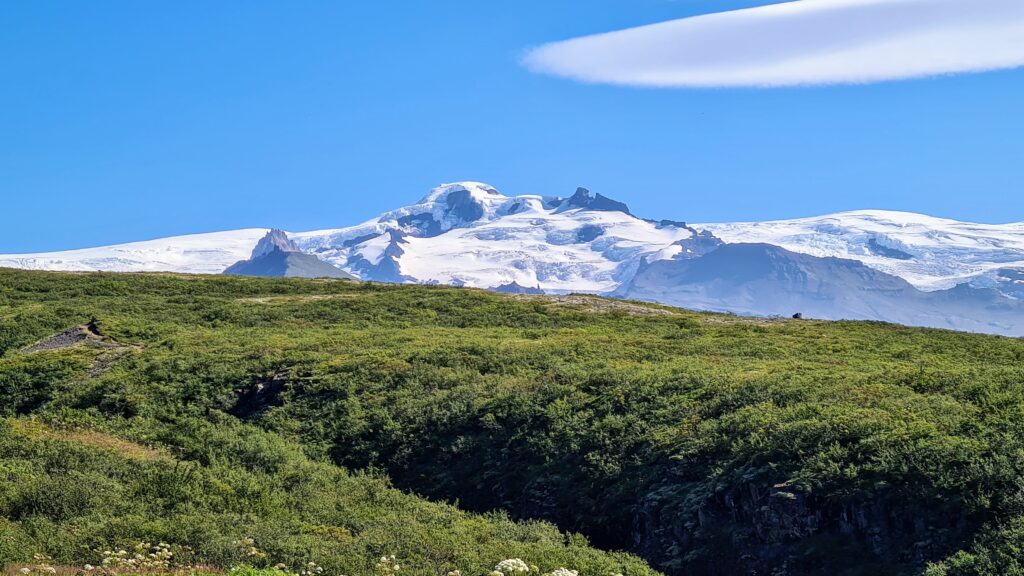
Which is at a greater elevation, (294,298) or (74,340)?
(294,298)

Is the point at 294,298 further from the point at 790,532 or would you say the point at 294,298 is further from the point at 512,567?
the point at 512,567

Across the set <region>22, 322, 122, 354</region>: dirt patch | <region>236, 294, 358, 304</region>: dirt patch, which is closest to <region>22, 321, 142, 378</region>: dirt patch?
<region>22, 322, 122, 354</region>: dirt patch

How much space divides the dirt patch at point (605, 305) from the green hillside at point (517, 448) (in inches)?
498

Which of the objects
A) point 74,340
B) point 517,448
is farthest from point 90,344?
point 517,448

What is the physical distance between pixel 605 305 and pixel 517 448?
3927 cm

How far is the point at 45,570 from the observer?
66.2 feet

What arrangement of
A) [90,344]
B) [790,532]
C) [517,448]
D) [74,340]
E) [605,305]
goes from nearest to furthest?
1. [790,532]
2. [517,448]
3. [90,344]
4. [74,340]
5. [605,305]

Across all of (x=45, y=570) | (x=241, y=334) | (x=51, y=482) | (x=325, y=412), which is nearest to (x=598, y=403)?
(x=325, y=412)

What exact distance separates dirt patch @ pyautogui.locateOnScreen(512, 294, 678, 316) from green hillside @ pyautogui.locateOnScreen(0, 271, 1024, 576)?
1265cm

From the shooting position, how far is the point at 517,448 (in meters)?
33.7

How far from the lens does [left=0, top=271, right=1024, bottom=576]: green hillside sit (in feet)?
78.4

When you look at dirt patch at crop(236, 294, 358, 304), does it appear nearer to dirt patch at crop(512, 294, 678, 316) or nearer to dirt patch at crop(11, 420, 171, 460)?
dirt patch at crop(512, 294, 678, 316)

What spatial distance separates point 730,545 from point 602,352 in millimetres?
21600

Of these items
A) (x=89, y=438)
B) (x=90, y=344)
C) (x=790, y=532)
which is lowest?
(x=790, y=532)
